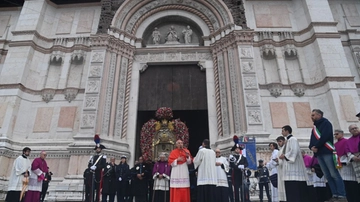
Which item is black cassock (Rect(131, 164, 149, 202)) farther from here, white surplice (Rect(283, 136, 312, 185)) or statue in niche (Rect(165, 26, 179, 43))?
statue in niche (Rect(165, 26, 179, 43))

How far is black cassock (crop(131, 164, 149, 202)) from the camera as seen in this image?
819 cm

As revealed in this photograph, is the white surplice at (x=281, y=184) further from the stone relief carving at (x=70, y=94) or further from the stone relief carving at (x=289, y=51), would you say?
the stone relief carving at (x=70, y=94)

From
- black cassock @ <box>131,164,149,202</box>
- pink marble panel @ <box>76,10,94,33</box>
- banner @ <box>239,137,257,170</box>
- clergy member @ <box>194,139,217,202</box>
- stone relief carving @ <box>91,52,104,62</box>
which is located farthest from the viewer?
pink marble panel @ <box>76,10,94,33</box>

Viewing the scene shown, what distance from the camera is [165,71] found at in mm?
13711

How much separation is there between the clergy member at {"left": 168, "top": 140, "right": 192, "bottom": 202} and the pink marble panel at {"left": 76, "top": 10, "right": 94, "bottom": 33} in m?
10.6

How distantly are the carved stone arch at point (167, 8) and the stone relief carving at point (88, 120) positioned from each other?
502 centimetres

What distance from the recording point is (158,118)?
40.2ft

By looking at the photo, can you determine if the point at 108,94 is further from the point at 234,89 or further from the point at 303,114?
the point at 303,114

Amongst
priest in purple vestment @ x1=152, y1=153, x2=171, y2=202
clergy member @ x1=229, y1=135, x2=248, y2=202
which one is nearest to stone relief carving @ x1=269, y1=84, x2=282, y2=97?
clergy member @ x1=229, y1=135, x2=248, y2=202

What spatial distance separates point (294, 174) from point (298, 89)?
778cm

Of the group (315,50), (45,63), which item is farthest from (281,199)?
(45,63)

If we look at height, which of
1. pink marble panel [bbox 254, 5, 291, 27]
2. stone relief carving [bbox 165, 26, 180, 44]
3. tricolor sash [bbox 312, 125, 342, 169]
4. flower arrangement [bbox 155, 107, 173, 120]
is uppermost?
pink marble panel [bbox 254, 5, 291, 27]

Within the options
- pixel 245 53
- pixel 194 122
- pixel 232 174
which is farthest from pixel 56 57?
pixel 232 174

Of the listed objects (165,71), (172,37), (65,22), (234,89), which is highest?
(65,22)
